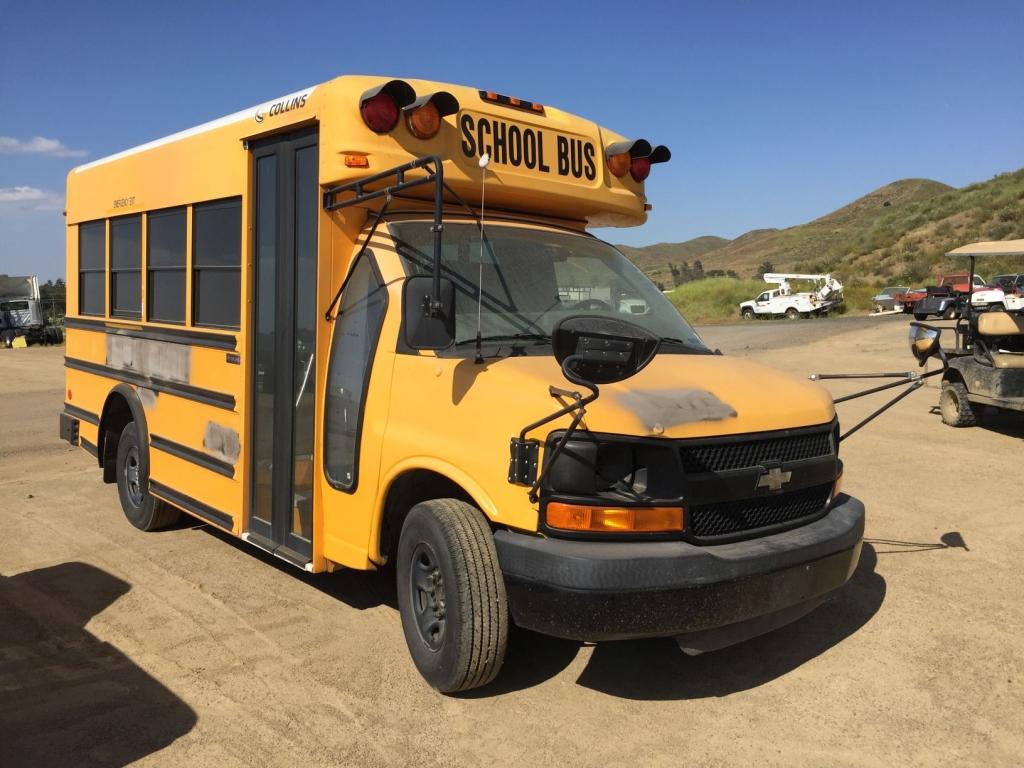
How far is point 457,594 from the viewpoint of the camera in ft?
11.7

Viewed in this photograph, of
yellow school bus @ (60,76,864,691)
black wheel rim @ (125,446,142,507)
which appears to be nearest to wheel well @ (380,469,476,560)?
yellow school bus @ (60,76,864,691)

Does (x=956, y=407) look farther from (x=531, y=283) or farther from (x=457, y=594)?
(x=457, y=594)

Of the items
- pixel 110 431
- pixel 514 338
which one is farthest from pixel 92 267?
pixel 514 338

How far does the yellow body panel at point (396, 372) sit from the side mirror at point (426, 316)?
0.60ft

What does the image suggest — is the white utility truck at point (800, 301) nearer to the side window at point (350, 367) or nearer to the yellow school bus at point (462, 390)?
the yellow school bus at point (462, 390)

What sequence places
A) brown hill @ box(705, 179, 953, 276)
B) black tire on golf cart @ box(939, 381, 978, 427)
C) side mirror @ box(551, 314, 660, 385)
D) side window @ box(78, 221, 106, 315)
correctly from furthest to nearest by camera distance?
brown hill @ box(705, 179, 953, 276), black tire on golf cart @ box(939, 381, 978, 427), side window @ box(78, 221, 106, 315), side mirror @ box(551, 314, 660, 385)

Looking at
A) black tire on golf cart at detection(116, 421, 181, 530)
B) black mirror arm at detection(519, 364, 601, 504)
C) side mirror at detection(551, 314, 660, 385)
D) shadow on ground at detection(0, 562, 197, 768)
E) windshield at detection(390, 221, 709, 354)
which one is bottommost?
shadow on ground at detection(0, 562, 197, 768)

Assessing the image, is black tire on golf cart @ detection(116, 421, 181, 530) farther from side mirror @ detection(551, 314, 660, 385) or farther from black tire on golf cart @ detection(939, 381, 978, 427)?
black tire on golf cart @ detection(939, 381, 978, 427)

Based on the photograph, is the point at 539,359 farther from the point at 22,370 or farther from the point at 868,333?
the point at 868,333

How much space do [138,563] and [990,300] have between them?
31.5m

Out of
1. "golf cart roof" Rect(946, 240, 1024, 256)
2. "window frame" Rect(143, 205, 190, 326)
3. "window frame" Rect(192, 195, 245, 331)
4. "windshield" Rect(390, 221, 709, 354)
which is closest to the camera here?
"windshield" Rect(390, 221, 709, 354)

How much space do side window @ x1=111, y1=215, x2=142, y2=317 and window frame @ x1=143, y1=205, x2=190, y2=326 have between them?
0.47ft

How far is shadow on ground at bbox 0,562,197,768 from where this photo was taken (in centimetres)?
342

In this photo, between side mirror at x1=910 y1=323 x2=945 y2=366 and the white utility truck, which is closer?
side mirror at x1=910 y1=323 x2=945 y2=366
